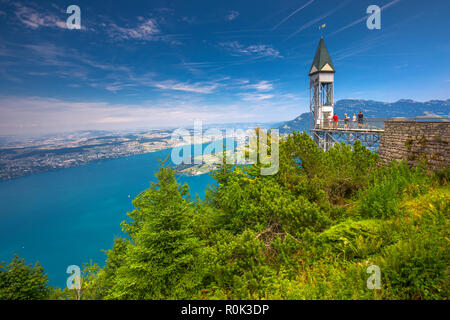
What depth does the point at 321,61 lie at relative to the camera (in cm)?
2491

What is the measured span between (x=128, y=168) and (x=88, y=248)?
4150 inches

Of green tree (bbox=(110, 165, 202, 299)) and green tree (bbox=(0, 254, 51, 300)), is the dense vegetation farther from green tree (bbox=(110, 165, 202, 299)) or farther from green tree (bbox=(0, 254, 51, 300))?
green tree (bbox=(0, 254, 51, 300))

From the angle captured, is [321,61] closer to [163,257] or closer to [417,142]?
[417,142]

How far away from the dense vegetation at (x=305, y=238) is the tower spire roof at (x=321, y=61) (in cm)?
1901

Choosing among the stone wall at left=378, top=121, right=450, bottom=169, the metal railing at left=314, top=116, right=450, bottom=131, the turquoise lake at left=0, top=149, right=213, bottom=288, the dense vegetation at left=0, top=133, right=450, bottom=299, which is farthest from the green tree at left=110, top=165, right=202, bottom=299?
the turquoise lake at left=0, top=149, right=213, bottom=288

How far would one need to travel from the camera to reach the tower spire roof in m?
24.7

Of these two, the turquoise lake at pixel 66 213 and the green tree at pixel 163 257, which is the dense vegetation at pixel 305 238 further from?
the turquoise lake at pixel 66 213

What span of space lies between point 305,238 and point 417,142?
853 cm

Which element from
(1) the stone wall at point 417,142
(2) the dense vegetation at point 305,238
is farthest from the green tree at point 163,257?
(1) the stone wall at point 417,142

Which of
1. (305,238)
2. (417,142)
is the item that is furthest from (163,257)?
(417,142)

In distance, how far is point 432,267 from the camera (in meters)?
3.43

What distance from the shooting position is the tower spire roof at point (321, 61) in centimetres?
2470
